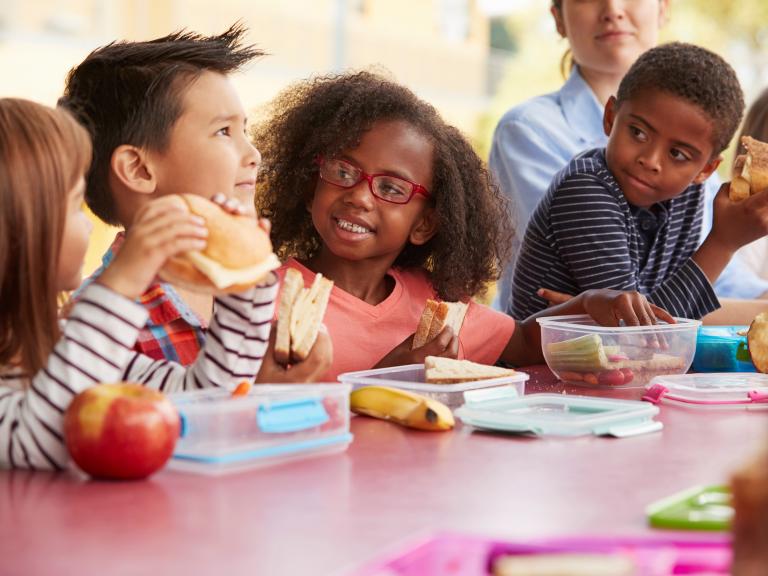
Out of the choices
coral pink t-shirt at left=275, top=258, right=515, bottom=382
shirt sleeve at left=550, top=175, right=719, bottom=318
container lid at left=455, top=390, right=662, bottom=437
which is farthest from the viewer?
shirt sleeve at left=550, top=175, right=719, bottom=318

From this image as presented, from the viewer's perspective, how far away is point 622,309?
2451mm

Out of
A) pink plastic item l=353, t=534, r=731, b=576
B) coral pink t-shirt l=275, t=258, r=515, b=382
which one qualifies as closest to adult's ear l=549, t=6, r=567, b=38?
coral pink t-shirt l=275, t=258, r=515, b=382

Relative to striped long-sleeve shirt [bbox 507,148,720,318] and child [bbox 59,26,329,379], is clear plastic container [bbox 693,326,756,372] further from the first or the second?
child [bbox 59,26,329,379]

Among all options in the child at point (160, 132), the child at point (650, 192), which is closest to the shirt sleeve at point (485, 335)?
the child at point (650, 192)

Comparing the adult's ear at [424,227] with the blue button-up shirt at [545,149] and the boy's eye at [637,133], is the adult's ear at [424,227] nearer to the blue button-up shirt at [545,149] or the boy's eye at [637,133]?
the boy's eye at [637,133]

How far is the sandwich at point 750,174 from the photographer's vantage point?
2856 mm

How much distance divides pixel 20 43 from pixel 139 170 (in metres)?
9.32

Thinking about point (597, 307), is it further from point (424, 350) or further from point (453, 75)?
point (453, 75)

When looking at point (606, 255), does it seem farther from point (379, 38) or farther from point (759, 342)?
point (379, 38)

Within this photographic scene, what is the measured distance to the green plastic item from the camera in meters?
1.17

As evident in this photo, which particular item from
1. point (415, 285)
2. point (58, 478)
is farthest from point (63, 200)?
point (415, 285)

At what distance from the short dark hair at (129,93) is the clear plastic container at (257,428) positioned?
93 centimetres

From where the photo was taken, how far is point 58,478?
1.43 metres

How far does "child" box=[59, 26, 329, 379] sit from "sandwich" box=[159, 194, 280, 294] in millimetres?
695
